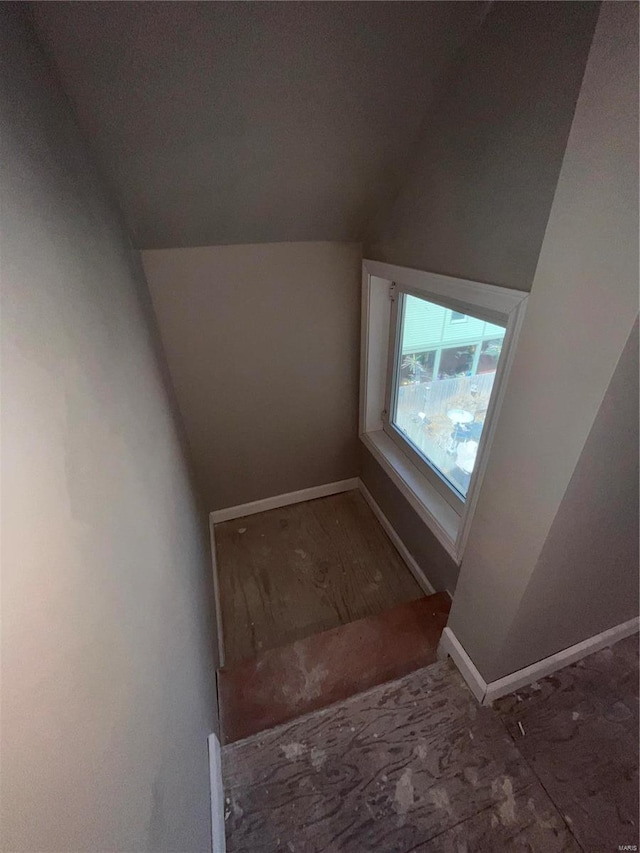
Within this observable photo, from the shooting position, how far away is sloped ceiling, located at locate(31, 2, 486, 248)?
2.87ft

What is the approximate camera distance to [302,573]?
2283 mm

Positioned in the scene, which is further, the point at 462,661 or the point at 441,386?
the point at 441,386

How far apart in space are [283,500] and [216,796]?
172 cm

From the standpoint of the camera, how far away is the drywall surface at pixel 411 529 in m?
1.86

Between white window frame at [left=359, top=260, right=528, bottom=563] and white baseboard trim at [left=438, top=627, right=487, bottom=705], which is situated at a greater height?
white window frame at [left=359, top=260, right=528, bottom=563]

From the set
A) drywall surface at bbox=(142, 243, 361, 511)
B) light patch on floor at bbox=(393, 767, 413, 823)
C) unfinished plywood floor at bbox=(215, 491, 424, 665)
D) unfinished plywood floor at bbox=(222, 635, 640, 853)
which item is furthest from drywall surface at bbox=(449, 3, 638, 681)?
drywall surface at bbox=(142, 243, 361, 511)

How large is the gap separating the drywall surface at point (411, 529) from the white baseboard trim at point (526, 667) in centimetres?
41

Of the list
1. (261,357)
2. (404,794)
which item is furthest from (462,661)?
(261,357)

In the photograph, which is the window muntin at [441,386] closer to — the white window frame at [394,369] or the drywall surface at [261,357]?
the white window frame at [394,369]

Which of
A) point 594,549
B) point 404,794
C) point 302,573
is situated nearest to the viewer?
point 594,549

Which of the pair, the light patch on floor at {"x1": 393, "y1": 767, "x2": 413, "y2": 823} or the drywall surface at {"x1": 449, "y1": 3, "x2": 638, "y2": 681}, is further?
the light patch on floor at {"x1": 393, "y1": 767, "x2": 413, "y2": 823}

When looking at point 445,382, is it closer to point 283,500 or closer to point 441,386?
point 441,386

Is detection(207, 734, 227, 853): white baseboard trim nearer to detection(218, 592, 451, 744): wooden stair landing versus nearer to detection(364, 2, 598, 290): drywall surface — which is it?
detection(218, 592, 451, 744): wooden stair landing

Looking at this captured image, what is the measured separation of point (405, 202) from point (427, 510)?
4.62 ft
